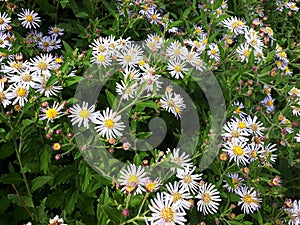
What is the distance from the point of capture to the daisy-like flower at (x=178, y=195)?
1.49 meters

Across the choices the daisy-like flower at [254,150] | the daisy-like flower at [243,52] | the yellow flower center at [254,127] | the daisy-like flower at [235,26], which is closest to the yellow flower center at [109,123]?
the daisy-like flower at [254,150]

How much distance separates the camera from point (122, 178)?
1553 millimetres

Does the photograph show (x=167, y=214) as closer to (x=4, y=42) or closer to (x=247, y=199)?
(x=247, y=199)

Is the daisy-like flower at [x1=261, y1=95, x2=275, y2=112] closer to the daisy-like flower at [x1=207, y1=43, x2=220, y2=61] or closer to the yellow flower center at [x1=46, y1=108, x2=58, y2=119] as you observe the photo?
the daisy-like flower at [x1=207, y1=43, x2=220, y2=61]

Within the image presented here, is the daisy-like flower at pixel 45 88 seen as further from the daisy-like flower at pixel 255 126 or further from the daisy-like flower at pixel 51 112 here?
the daisy-like flower at pixel 255 126

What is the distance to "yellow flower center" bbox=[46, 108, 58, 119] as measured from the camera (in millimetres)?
1614

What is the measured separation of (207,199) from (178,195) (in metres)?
0.21

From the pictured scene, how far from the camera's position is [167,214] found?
1.44 m

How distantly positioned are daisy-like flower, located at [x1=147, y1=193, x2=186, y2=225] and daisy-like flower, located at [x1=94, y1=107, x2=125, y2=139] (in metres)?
0.33

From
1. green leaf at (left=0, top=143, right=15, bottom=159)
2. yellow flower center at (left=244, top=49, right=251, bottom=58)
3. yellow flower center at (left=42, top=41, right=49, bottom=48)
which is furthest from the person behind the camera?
yellow flower center at (left=244, top=49, right=251, bottom=58)

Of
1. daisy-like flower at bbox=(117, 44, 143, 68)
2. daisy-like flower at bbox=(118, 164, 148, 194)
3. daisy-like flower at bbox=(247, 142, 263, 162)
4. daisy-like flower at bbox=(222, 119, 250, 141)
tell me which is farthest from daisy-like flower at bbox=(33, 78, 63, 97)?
daisy-like flower at bbox=(247, 142, 263, 162)

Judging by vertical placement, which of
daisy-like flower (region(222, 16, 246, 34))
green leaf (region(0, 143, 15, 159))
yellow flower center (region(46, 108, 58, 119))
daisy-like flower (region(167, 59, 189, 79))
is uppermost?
daisy-like flower (region(222, 16, 246, 34))

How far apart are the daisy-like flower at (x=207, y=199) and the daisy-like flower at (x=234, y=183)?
0.10 meters

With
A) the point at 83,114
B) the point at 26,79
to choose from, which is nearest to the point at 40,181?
the point at 83,114
